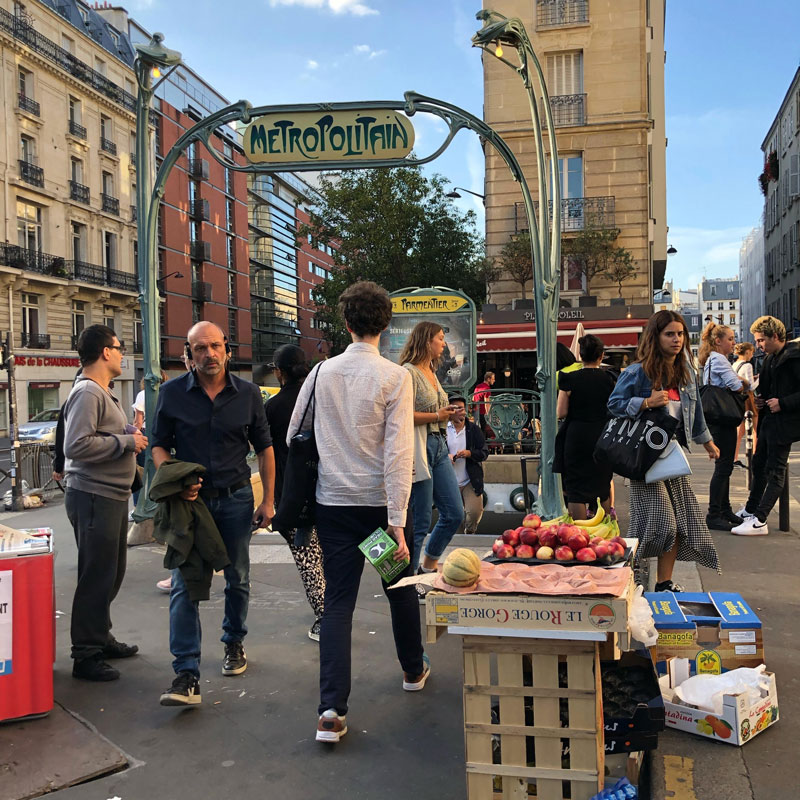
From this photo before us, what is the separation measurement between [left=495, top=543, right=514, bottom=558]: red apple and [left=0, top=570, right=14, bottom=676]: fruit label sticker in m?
2.29

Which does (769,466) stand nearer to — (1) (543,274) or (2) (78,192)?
(1) (543,274)

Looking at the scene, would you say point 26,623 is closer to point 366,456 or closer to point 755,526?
point 366,456

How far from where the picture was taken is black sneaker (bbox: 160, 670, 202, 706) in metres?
3.67

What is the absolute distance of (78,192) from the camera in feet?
127

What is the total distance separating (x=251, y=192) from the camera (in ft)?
229

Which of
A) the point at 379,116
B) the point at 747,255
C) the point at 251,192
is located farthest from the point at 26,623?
the point at 747,255

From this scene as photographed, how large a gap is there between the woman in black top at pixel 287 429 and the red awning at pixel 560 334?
46.5 ft

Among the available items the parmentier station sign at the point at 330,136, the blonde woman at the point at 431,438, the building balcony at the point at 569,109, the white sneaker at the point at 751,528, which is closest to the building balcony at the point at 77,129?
the building balcony at the point at 569,109

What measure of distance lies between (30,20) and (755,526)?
1534 inches

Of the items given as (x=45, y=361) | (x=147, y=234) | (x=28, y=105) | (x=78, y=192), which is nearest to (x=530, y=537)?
(x=147, y=234)

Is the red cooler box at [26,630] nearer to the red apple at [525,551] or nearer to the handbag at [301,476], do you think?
the handbag at [301,476]

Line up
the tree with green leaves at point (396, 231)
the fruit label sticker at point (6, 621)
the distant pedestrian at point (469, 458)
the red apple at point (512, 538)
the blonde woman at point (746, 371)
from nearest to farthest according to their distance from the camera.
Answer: the red apple at point (512, 538)
the fruit label sticker at point (6, 621)
the distant pedestrian at point (469, 458)
the blonde woman at point (746, 371)
the tree with green leaves at point (396, 231)

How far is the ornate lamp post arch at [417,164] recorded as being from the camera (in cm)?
685

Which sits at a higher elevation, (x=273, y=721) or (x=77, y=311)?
(x=77, y=311)
